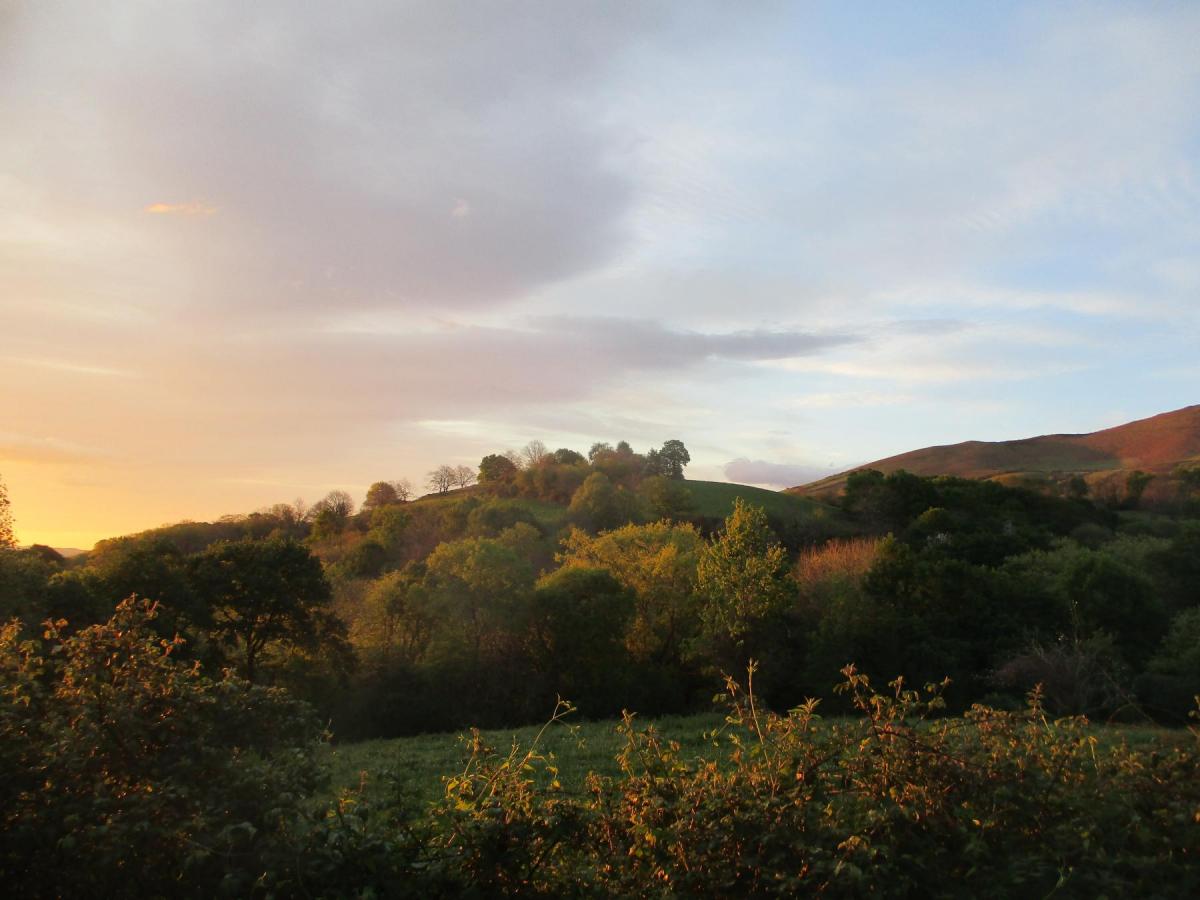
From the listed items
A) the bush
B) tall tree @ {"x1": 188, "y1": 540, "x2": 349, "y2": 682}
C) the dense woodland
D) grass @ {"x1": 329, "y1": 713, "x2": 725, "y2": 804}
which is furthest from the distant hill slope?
the bush

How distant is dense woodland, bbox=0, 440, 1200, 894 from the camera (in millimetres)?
3885

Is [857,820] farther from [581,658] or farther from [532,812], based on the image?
[581,658]

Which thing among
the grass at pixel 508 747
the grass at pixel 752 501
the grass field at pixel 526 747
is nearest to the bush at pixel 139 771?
the grass field at pixel 526 747

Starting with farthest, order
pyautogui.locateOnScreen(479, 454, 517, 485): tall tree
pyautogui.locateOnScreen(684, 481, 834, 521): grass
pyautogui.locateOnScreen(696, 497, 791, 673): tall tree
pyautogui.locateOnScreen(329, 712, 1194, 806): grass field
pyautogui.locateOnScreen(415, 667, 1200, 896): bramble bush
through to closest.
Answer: pyautogui.locateOnScreen(479, 454, 517, 485): tall tree → pyautogui.locateOnScreen(684, 481, 834, 521): grass → pyautogui.locateOnScreen(696, 497, 791, 673): tall tree → pyautogui.locateOnScreen(329, 712, 1194, 806): grass field → pyautogui.locateOnScreen(415, 667, 1200, 896): bramble bush

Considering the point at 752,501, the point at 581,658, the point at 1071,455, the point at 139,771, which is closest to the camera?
the point at 139,771

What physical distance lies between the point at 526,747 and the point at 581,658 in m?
16.4

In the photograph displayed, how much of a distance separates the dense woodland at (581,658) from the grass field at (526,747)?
318mm

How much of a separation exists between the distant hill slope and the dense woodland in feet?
11.8

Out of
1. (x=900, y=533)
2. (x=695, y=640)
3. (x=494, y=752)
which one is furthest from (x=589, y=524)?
(x=494, y=752)

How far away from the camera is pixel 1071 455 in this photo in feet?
216

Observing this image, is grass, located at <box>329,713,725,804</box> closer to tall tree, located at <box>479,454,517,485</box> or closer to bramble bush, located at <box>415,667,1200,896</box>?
bramble bush, located at <box>415,667,1200,896</box>

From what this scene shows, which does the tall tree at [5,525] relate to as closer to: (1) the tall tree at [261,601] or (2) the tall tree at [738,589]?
(1) the tall tree at [261,601]

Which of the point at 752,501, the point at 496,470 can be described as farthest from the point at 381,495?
the point at 752,501

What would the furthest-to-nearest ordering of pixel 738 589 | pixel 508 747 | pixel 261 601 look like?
1. pixel 738 589
2. pixel 261 601
3. pixel 508 747
